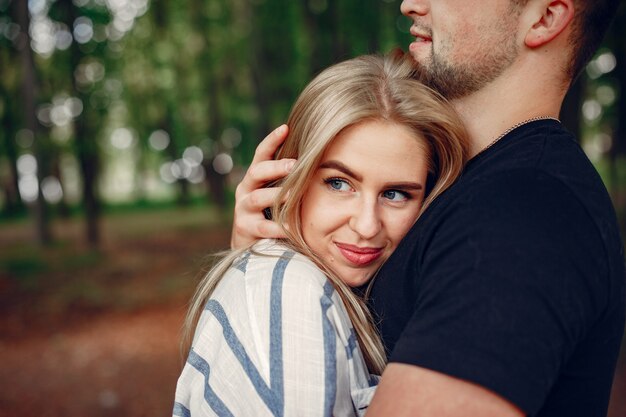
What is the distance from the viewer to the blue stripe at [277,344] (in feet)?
5.07

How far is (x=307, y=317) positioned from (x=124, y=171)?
58840 millimetres

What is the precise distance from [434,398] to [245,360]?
605 millimetres

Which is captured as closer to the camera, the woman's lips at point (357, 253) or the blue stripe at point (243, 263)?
the blue stripe at point (243, 263)

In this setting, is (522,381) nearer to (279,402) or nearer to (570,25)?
(279,402)

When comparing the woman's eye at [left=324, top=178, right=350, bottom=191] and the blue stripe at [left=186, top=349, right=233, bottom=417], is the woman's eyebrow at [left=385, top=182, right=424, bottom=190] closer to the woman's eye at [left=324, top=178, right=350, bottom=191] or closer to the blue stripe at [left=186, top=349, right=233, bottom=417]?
the woman's eye at [left=324, top=178, right=350, bottom=191]

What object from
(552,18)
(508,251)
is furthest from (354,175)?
(552,18)

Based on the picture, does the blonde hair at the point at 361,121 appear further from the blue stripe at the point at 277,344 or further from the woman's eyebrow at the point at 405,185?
the blue stripe at the point at 277,344

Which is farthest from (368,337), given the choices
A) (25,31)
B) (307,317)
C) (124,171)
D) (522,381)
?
(124,171)

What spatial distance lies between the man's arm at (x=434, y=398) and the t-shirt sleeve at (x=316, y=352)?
0.72 ft

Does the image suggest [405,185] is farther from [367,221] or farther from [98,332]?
[98,332]

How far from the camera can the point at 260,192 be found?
231 centimetres

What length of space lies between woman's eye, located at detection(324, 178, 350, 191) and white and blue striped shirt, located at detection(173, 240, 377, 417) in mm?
345

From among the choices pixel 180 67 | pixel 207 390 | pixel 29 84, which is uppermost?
pixel 180 67

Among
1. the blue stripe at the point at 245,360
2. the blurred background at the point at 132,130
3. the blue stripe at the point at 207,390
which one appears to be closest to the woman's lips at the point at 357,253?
the blue stripe at the point at 245,360
